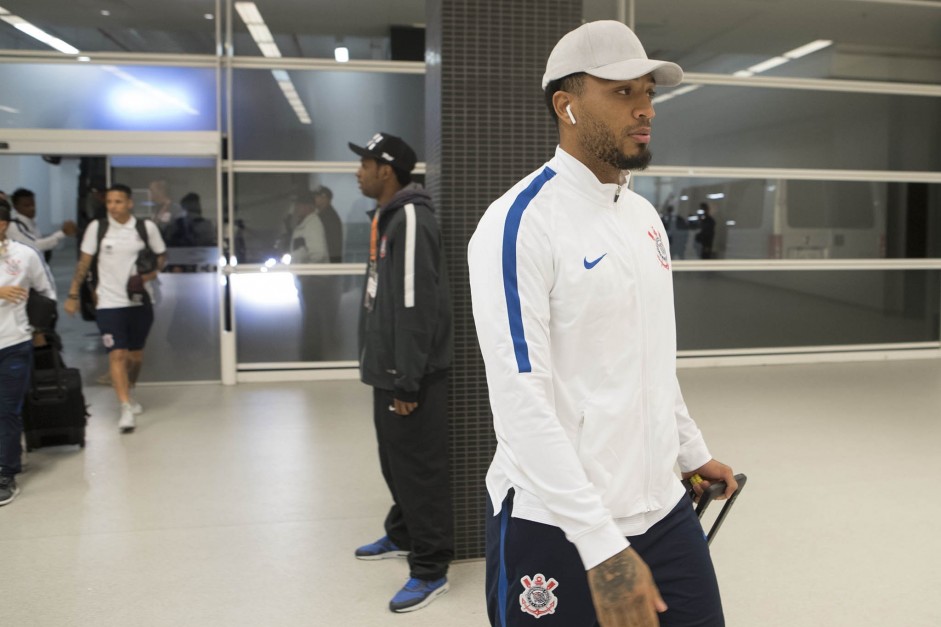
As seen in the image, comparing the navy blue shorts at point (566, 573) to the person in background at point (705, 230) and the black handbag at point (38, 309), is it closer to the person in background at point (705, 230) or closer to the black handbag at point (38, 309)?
the black handbag at point (38, 309)

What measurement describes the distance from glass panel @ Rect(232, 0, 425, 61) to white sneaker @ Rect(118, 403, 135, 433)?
11.5ft

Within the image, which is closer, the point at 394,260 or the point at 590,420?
the point at 590,420

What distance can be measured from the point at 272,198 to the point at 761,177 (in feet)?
16.2

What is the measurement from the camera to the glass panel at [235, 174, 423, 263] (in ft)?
24.9

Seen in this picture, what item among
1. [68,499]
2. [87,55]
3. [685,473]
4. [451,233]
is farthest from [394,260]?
[87,55]

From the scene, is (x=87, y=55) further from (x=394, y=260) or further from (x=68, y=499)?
(x=394, y=260)

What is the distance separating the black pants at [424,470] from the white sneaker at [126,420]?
3234mm

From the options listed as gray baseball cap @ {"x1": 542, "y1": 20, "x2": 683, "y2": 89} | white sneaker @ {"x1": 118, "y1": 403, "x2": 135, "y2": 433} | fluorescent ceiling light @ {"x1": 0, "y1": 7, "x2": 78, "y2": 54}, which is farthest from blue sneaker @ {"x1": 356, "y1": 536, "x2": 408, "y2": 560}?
fluorescent ceiling light @ {"x1": 0, "y1": 7, "x2": 78, "y2": 54}

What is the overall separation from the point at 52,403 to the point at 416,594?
3.08m

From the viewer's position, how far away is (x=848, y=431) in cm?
567

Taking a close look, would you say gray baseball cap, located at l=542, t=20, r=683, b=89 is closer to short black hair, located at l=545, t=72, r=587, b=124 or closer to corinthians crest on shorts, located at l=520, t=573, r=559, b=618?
short black hair, located at l=545, t=72, r=587, b=124

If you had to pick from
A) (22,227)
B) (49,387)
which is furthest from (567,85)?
(22,227)

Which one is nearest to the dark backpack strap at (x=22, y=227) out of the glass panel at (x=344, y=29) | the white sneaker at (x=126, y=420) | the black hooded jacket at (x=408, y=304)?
the white sneaker at (x=126, y=420)

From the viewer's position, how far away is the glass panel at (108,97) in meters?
7.25
